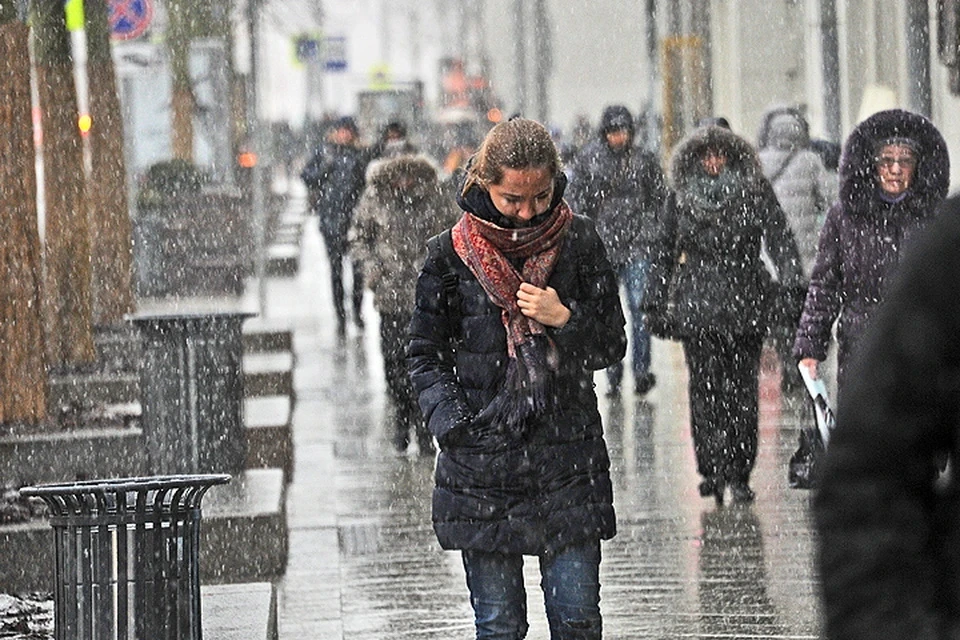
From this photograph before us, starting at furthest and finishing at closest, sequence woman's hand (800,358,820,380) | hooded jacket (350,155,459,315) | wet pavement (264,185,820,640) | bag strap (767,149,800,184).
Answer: bag strap (767,149,800,184), hooded jacket (350,155,459,315), woman's hand (800,358,820,380), wet pavement (264,185,820,640)

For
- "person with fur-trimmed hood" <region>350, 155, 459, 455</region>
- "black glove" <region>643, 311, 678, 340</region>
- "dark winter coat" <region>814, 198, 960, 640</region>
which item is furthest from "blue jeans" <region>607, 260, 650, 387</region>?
"dark winter coat" <region>814, 198, 960, 640</region>

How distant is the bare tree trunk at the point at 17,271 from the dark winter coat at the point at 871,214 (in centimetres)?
490

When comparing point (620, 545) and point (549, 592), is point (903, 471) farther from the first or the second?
point (620, 545)

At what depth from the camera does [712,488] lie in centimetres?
1036

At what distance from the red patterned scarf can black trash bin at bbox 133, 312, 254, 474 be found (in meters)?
4.45

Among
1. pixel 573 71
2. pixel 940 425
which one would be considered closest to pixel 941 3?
pixel 940 425

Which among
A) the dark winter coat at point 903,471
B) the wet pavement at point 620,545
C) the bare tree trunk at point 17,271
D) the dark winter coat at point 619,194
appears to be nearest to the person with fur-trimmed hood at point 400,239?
the wet pavement at point 620,545

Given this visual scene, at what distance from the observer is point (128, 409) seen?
12422 mm

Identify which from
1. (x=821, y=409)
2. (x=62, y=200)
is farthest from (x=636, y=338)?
(x=821, y=409)

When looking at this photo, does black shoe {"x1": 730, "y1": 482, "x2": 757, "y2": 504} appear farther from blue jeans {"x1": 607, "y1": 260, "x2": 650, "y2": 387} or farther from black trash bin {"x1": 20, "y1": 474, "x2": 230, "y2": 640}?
black trash bin {"x1": 20, "y1": 474, "x2": 230, "y2": 640}

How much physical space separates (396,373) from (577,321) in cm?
735

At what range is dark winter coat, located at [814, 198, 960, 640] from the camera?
235 centimetres

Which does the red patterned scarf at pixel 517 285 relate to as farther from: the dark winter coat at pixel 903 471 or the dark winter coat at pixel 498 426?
the dark winter coat at pixel 903 471

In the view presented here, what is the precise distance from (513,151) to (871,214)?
298 cm
